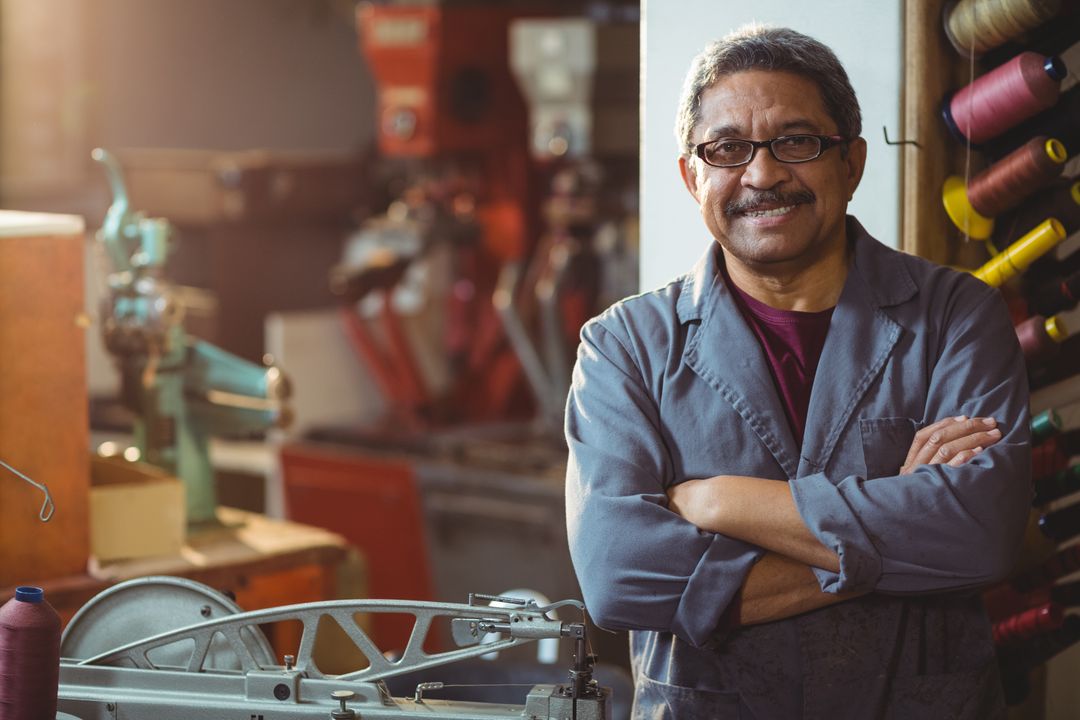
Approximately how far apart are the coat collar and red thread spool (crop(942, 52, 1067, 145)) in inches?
15.2

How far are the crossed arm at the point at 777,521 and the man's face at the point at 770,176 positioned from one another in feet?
0.89

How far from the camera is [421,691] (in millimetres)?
1667

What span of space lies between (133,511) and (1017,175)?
1.45m

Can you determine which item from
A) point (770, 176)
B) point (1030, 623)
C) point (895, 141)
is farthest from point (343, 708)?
point (895, 141)

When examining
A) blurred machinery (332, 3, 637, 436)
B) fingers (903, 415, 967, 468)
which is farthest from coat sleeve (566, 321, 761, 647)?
blurred machinery (332, 3, 637, 436)

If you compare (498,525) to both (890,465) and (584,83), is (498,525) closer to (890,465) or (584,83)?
(584,83)

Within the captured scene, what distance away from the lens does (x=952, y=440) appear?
1656 mm

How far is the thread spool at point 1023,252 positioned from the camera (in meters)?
2.06

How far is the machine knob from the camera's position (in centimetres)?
161

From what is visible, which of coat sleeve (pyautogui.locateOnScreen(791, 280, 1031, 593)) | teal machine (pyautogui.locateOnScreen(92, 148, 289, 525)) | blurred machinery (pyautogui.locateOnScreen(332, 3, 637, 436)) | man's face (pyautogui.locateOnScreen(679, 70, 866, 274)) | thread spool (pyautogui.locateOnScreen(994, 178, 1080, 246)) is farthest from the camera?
blurred machinery (pyautogui.locateOnScreen(332, 3, 637, 436))

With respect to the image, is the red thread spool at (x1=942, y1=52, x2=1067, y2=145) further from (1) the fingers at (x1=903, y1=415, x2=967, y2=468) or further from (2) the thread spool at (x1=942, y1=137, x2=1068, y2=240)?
(1) the fingers at (x1=903, y1=415, x2=967, y2=468)

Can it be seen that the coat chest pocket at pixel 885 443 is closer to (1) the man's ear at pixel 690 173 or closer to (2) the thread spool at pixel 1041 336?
(1) the man's ear at pixel 690 173

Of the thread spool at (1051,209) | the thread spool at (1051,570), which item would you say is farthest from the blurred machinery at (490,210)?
the thread spool at (1051,570)

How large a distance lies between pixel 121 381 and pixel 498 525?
51.7 inches
